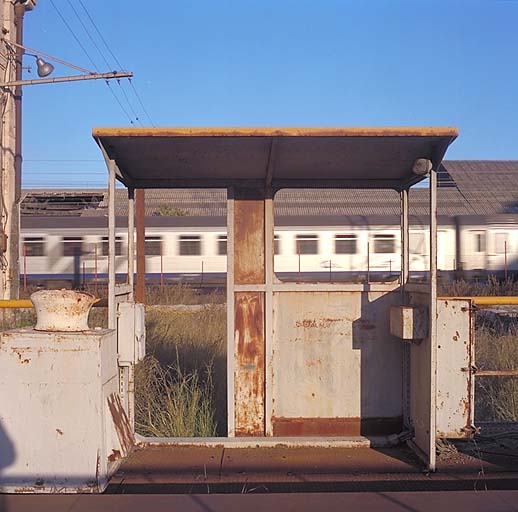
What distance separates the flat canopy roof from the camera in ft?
18.2

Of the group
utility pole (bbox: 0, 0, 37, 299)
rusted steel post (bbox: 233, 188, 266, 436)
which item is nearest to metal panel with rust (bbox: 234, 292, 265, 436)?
rusted steel post (bbox: 233, 188, 266, 436)

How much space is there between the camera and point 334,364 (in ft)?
21.8

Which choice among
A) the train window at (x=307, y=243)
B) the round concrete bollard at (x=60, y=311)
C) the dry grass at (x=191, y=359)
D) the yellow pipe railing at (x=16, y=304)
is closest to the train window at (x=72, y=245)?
the train window at (x=307, y=243)

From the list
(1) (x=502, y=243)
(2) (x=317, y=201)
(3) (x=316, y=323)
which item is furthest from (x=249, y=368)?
(1) (x=502, y=243)

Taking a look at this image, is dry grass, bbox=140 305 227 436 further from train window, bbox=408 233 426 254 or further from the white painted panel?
train window, bbox=408 233 426 254

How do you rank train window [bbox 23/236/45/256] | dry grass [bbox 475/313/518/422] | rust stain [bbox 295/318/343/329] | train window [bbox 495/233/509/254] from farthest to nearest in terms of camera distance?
train window [bbox 495/233/509/254]
train window [bbox 23/236/45/256]
dry grass [bbox 475/313/518/422]
rust stain [bbox 295/318/343/329]

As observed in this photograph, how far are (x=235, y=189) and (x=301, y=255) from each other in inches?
880

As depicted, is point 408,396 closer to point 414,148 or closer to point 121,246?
point 414,148

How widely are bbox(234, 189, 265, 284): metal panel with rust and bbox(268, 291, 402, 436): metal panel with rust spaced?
329 millimetres

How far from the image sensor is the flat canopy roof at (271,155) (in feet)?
18.2

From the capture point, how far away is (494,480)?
5.56 meters

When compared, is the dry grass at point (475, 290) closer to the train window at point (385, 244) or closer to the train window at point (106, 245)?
the train window at point (385, 244)

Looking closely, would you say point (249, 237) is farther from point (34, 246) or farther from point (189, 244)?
point (34, 246)

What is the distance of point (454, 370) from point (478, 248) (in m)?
24.9
